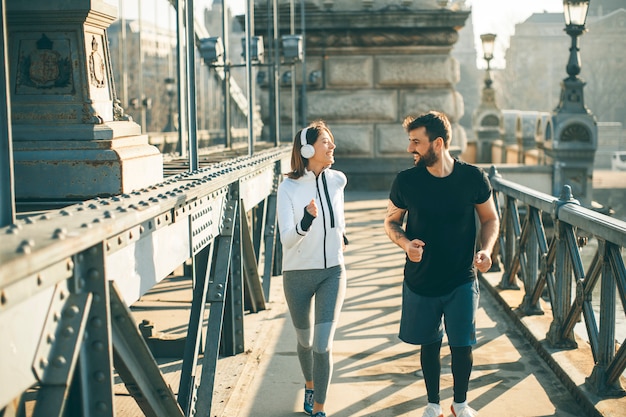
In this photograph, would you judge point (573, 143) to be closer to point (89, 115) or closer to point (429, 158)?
point (429, 158)

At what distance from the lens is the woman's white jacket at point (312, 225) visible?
5375mm

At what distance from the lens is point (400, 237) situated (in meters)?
5.25

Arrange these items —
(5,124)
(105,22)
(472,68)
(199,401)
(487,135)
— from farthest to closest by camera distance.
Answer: (472,68)
(487,135)
(199,401)
(105,22)
(5,124)

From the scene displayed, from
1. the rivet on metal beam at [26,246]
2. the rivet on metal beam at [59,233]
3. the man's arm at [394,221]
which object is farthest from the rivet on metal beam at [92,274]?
the man's arm at [394,221]

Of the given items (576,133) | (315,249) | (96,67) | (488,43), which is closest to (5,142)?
(96,67)

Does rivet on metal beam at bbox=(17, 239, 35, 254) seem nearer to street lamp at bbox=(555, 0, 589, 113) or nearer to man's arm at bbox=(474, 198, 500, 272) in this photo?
man's arm at bbox=(474, 198, 500, 272)

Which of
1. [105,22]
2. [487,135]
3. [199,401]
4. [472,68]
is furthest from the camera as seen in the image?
[472,68]

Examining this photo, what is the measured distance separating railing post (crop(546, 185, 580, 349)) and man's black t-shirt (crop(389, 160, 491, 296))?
5.00 feet

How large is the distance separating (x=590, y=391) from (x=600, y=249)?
80cm

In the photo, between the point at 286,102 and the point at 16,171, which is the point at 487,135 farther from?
the point at 16,171

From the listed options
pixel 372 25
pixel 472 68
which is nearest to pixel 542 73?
pixel 472 68

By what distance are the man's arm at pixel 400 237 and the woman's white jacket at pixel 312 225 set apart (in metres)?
0.29

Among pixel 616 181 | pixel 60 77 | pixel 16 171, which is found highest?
pixel 60 77

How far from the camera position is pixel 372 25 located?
18031 mm
